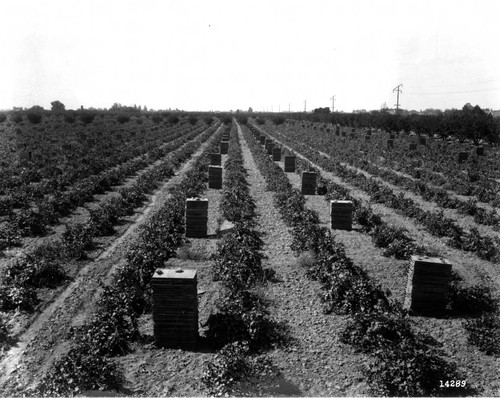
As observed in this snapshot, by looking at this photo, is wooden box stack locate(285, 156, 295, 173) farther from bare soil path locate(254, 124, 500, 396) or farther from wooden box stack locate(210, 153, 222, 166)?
bare soil path locate(254, 124, 500, 396)

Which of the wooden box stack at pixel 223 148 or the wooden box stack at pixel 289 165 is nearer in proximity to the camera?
the wooden box stack at pixel 289 165

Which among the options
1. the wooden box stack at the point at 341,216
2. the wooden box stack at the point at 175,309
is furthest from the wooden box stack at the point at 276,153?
the wooden box stack at the point at 175,309

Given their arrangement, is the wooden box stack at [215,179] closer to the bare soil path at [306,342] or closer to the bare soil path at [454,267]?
the bare soil path at [454,267]

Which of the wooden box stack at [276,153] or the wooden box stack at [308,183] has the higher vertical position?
the wooden box stack at [276,153]

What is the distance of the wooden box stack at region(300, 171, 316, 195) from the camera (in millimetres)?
17578

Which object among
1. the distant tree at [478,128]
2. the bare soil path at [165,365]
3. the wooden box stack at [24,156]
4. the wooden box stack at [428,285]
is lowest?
the bare soil path at [165,365]

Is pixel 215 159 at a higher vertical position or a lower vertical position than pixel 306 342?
higher

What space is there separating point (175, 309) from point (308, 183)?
12.0m

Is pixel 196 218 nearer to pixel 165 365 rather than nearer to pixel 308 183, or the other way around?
pixel 165 365

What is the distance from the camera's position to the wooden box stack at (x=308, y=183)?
17.6 metres

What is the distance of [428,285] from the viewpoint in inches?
298

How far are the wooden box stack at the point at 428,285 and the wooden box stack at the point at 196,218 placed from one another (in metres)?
5.84

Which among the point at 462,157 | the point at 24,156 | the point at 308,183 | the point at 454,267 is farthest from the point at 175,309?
the point at 462,157

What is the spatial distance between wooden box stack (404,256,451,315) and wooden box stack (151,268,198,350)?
3.89m
